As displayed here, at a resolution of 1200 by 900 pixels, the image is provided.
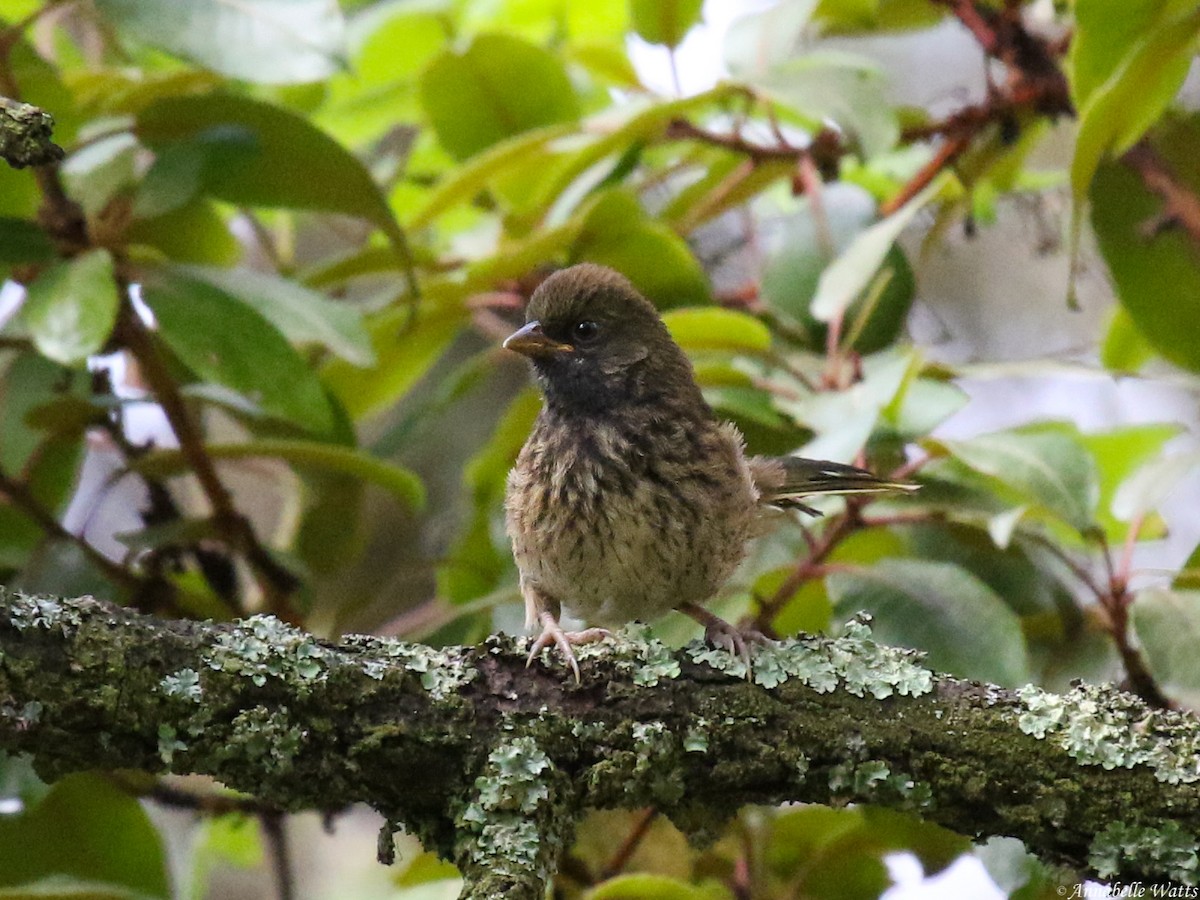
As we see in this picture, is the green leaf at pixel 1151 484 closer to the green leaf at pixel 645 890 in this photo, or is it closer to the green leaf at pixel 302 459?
the green leaf at pixel 645 890

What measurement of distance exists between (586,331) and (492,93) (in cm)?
88

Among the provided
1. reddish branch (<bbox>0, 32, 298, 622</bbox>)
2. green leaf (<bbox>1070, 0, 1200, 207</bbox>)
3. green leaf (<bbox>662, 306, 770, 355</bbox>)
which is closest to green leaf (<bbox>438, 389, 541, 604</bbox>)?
reddish branch (<bbox>0, 32, 298, 622</bbox>)

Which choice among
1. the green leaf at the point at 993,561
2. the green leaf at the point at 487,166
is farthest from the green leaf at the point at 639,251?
the green leaf at the point at 993,561

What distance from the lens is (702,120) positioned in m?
4.77

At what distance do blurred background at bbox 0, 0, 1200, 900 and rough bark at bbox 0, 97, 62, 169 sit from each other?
107 cm

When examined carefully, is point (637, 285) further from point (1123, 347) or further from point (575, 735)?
point (575, 735)

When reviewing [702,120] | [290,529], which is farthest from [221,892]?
[702,120]

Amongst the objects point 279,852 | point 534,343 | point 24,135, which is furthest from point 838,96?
point 279,852

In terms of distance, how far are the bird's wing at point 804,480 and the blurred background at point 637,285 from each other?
0.23 ft

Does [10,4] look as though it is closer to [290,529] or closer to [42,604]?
[290,529]

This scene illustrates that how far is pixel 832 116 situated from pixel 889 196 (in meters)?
1.01

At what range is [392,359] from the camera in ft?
12.8

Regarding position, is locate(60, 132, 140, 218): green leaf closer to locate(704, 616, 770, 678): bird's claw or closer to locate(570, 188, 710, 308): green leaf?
locate(570, 188, 710, 308): green leaf

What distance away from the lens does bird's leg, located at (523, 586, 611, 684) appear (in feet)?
8.14
